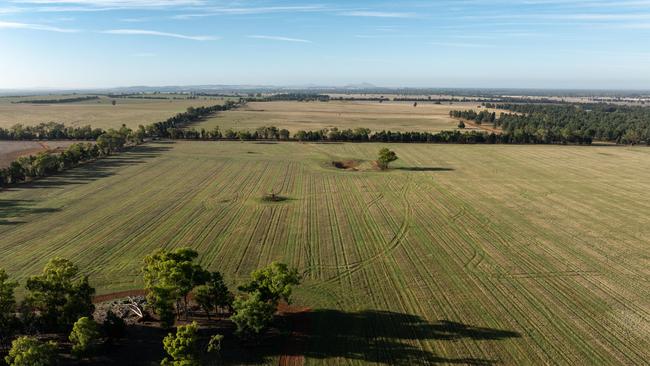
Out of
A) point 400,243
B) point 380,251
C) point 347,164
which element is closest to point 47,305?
point 380,251

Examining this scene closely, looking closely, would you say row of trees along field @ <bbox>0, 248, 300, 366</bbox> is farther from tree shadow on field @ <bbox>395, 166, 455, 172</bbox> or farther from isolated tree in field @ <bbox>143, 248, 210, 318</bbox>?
tree shadow on field @ <bbox>395, 166, 455, 172</bbox>

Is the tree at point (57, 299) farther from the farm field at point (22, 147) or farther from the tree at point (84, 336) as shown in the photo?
the farm field at point (22, 147)

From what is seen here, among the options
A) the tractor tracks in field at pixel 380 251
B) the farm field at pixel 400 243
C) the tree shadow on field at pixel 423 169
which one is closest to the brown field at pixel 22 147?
the farm field at pixel 400 243

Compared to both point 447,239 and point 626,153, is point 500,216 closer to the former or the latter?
point 447,239

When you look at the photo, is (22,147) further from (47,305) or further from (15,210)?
(47,305)

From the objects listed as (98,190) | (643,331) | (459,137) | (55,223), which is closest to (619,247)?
(643,331)

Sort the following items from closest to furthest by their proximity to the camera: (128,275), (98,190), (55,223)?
(128,275), (55,223), (98,190)
